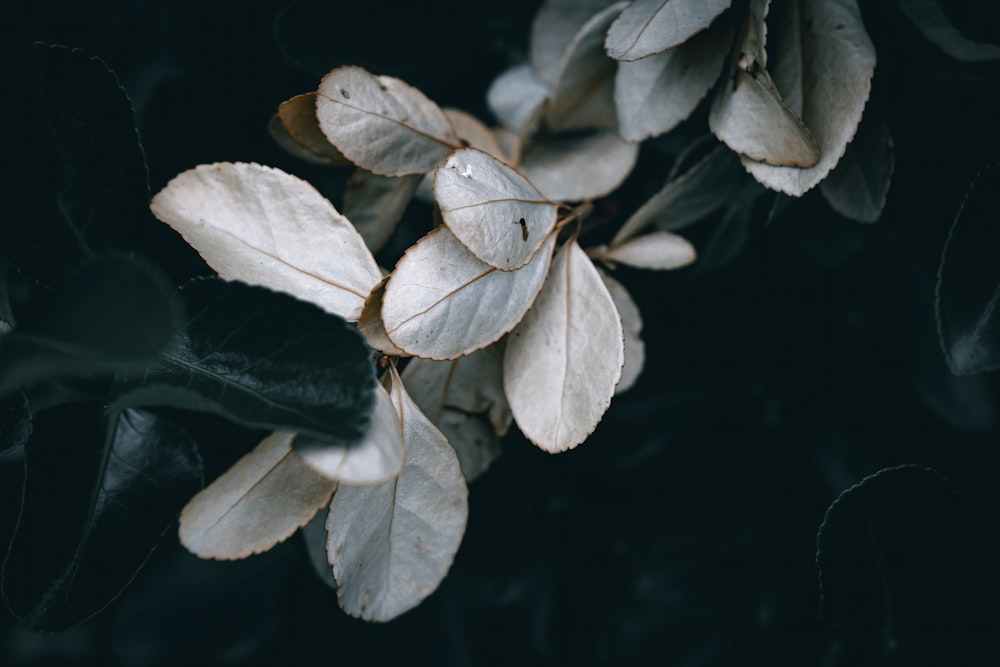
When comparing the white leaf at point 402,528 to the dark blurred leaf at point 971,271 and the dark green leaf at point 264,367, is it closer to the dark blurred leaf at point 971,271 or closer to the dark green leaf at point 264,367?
the dark green leaf at point 264,367

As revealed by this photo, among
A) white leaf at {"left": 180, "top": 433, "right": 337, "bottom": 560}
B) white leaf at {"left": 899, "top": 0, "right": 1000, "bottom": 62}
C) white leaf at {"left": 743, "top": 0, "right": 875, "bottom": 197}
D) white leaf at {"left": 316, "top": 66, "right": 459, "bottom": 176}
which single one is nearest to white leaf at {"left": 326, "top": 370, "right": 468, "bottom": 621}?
white leaf at {"left": 180, "top": 433, "right": 337, "bottom": 560}

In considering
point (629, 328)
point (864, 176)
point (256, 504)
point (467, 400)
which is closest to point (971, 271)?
point (864, 176)

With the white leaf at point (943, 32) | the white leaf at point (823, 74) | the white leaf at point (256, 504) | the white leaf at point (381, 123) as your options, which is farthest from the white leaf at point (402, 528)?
the white leaf at point (943, 32)

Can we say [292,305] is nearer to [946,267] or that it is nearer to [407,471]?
[407,471]

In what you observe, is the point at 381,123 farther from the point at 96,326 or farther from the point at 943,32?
the point at 943,32

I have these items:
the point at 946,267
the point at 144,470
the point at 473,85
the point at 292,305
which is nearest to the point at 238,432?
the point at 144,470

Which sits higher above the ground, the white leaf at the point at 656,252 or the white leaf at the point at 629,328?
the white leaf at the point at 656,252
